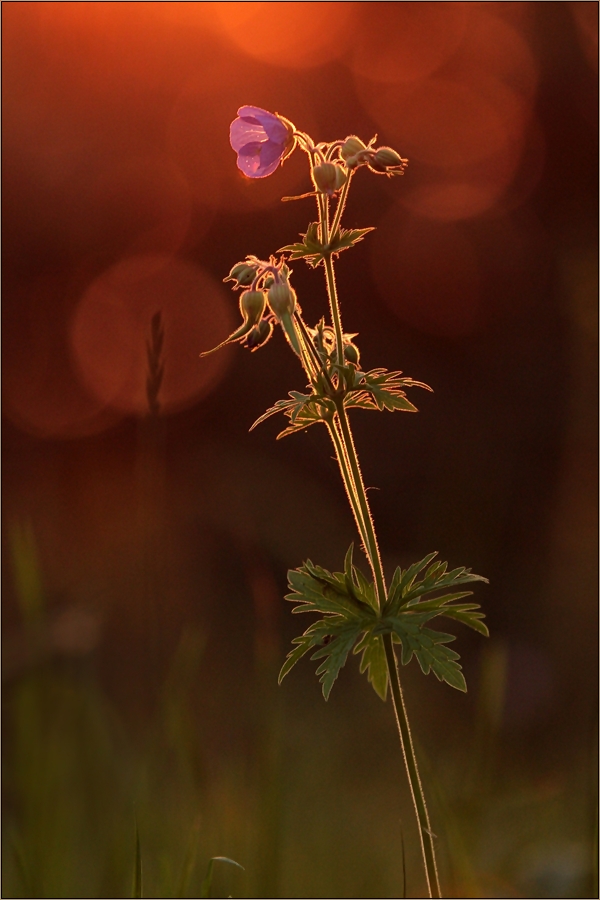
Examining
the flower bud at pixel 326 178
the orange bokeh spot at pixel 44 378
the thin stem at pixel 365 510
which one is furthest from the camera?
the orange bokeh spot at pixel 44 378

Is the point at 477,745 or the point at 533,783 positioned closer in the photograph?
the point at 477,745

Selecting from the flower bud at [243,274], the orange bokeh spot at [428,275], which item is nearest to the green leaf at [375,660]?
the flower bud at [243,274]

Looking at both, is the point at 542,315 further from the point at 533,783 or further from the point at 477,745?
the point at 477,745

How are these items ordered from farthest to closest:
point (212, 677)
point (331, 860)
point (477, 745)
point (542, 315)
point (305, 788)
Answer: point (542, 315), point (212, 677), point (305, 788), point (331, 860), point (477, 745)

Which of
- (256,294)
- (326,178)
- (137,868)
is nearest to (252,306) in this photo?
(256,294)

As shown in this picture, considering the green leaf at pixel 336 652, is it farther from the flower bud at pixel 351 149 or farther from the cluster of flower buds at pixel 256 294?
the flower bud at pixel 351 149

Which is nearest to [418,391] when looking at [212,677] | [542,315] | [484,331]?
[484,331]
